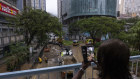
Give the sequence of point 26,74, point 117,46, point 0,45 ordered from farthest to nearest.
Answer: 1. point 0,45
2. point 26,74
3. point 117,46

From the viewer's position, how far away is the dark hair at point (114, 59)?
0.93 metres

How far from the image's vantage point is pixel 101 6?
41344 mm

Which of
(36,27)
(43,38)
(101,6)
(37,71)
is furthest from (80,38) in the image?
(37,71)

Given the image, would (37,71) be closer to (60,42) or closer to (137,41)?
(137,41)

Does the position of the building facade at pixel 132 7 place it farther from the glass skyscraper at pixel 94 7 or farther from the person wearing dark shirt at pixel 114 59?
the person wearing dark shirt at pixel 114 59

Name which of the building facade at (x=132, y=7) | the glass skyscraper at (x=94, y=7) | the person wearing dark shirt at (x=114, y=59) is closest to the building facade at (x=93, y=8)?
the glass skyscraper at (x=94, y=7)

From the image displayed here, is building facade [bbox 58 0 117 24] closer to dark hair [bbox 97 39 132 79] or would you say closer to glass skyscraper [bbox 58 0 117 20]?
glass skyscraper [bbox 58 0 117 20]

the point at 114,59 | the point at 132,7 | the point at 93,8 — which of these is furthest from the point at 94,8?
the point at 132,7

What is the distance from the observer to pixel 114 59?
930 mm

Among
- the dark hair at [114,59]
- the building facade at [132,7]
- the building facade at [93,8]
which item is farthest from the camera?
the building facade at [132,7]

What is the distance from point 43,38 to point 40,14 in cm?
374

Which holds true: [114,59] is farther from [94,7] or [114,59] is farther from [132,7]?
[132,7]

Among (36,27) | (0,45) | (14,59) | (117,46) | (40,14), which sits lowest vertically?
(14,59)

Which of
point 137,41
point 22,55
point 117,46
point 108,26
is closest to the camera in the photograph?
point 117,46
